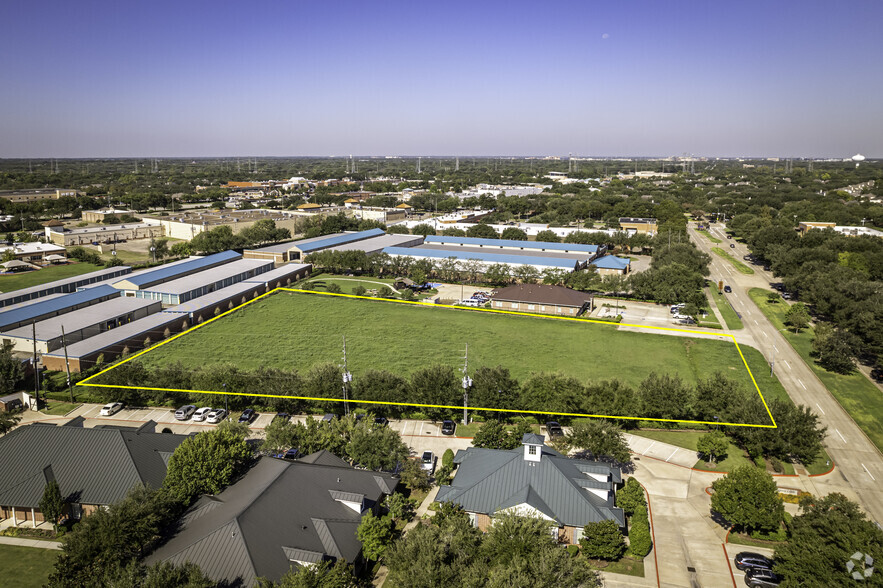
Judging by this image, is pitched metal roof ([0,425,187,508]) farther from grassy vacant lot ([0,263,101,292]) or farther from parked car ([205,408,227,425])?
grassy vacant lot ([0,263,101,292])

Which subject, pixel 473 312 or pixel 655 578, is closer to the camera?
pixel 655 578

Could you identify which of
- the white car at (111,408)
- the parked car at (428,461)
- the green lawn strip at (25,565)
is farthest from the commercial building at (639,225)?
the green lawn strip at (25,565)

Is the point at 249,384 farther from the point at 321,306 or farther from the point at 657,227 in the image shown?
the point at 657,227

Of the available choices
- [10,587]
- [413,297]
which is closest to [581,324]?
[413,297]

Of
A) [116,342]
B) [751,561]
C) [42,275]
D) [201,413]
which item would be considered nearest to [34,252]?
[42,275]

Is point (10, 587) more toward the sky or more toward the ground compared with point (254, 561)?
more toward the ground

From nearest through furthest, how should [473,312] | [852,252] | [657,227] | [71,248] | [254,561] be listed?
[254,561]
[473,312]
[852,252]
[71,248]
[657,227]
